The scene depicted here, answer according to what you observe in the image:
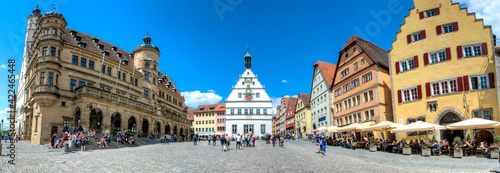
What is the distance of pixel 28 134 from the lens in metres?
37.0

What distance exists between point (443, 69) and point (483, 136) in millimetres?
6250

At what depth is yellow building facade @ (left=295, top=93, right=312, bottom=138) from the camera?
65.1 meters

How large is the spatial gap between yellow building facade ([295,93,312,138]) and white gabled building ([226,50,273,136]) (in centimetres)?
710

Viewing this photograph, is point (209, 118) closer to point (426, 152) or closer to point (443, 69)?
point (443, 69)

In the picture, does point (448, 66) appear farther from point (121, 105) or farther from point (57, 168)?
point (121, 105)

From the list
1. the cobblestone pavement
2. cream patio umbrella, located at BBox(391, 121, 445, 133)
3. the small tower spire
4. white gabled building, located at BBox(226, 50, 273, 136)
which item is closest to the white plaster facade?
white gabled building, located at BBox(226, 50, 273, 136)

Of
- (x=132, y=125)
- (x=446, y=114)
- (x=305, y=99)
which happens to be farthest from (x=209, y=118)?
(x=446, y=114)

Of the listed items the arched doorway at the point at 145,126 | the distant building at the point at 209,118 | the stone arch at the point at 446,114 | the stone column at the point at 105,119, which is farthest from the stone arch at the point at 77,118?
the distant building at the point at 209,118

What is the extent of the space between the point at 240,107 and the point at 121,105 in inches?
1391

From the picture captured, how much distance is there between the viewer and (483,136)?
2409cm

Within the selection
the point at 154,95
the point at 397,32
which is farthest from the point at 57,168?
the point at 154,95

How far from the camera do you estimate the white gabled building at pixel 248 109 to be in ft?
226

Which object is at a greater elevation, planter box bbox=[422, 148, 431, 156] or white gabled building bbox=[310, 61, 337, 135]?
white gabled building bbox=[310, 61, 337, 135]

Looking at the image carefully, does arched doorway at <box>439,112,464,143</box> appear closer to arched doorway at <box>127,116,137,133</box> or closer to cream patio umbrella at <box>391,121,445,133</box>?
cream patio umbrella at <box>391,121,445,133</box>
